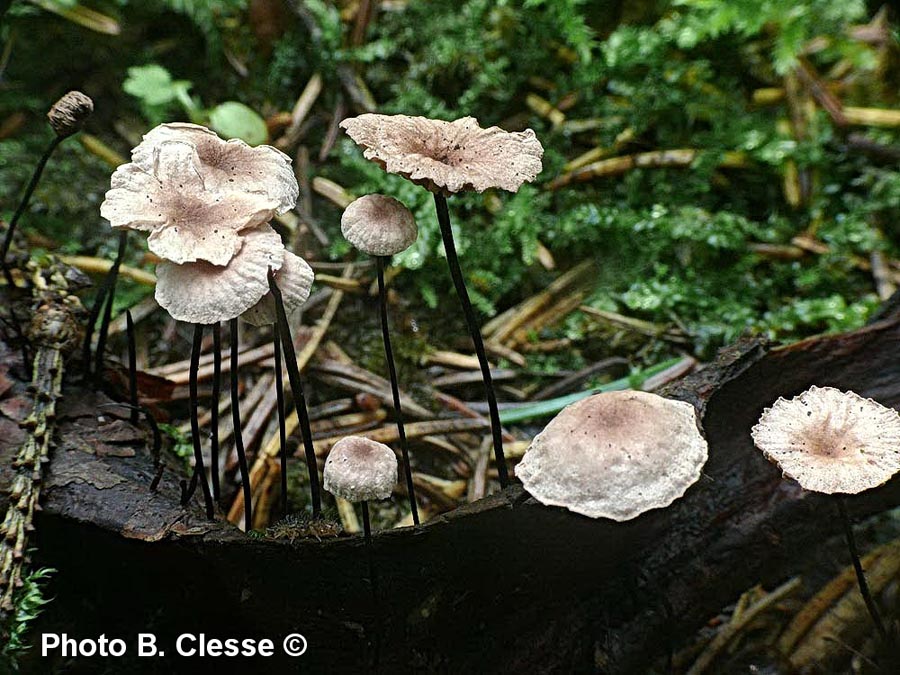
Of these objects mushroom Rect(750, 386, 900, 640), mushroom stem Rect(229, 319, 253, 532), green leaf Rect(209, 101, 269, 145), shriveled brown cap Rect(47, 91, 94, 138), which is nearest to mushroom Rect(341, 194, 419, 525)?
mushroom stem Rect(229, 319, 253, 532)

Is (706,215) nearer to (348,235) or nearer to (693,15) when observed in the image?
(693,15)

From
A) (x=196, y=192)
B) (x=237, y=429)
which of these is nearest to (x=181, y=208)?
(x=196, y=192)

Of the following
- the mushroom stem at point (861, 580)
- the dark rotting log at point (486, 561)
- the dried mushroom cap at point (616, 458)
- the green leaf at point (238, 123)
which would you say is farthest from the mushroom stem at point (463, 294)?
the green leaf at point (238, 123)

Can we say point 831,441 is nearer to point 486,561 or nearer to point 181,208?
point 486,561

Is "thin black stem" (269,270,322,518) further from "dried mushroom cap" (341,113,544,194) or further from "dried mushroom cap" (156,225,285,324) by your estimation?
"dried mushroom cap" (341,113,544,194)


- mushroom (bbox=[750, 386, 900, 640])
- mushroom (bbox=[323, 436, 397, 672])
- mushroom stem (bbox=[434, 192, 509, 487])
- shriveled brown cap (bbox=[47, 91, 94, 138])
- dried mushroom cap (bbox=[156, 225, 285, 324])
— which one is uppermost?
shriveled brown cap (bbox=[47, 91, 94, 138])

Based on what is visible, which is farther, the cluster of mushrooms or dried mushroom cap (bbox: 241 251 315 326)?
dried mushroom cap (bbox: 241 251 315 326)

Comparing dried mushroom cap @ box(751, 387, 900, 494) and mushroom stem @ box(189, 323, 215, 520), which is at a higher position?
mushroom stem @ box(189, 323, 215, 520)

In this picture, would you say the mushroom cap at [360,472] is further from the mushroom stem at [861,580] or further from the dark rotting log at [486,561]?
the mushroom stem at [861,580]
